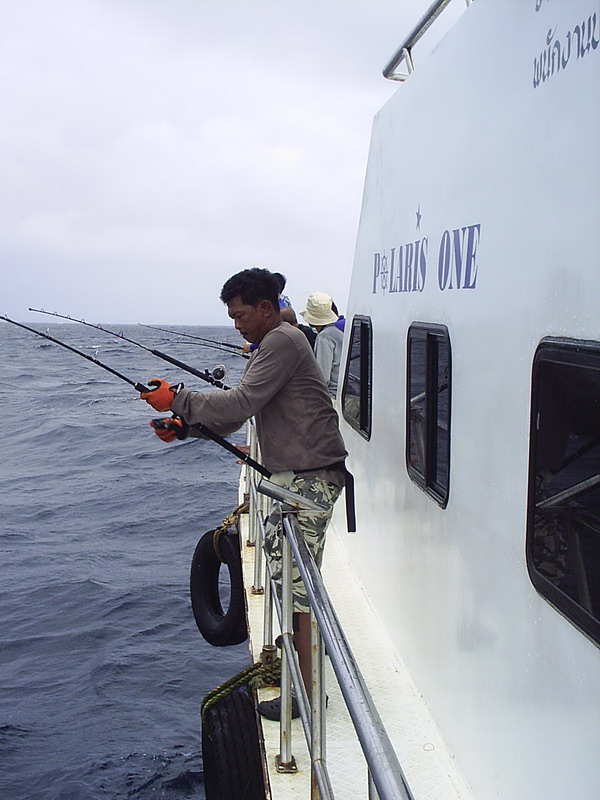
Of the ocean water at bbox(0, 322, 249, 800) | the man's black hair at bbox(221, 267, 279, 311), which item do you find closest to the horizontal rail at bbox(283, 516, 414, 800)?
the man's black hair at bbox(221, 267, 279, 311)

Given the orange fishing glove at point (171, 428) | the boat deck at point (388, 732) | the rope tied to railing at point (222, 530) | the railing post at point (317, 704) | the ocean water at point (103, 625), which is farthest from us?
the ocean water at point (103, 625)

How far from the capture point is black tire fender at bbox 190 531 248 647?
5.70 meters

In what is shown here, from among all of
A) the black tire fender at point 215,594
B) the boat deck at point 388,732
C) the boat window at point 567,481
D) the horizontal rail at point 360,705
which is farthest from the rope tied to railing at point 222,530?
the boat window at point 567,481

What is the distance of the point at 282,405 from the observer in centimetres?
343

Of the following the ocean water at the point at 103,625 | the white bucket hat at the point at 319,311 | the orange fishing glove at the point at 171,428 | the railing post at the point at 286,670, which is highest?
the white bucket hat at the point at 319,311

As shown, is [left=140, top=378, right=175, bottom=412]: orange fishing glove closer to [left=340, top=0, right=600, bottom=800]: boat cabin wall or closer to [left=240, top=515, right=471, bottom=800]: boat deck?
[left=340, top=0, right=600, bottom=800]: boat cabin wall

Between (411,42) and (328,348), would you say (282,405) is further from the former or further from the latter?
(328,348)

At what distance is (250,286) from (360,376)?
5.44 feet

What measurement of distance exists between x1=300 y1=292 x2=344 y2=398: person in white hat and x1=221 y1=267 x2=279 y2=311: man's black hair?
276 centimetres

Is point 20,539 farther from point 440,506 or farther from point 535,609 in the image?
point 535,609

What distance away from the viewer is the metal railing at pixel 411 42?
12.7 ft

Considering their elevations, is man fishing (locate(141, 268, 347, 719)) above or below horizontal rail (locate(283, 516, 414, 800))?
above

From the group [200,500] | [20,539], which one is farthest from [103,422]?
[20,539]

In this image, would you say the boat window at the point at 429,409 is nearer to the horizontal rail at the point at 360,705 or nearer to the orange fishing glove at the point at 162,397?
the horizontal rail at the point at 360,705
